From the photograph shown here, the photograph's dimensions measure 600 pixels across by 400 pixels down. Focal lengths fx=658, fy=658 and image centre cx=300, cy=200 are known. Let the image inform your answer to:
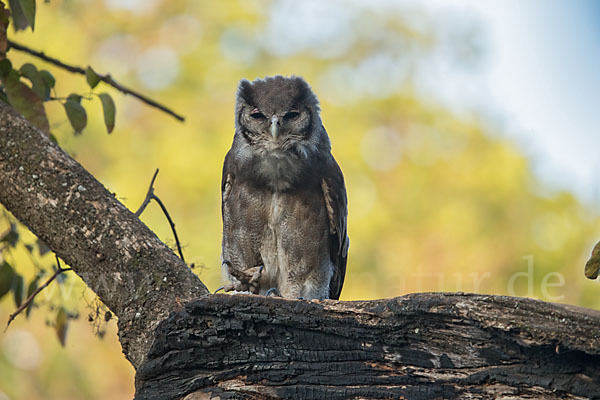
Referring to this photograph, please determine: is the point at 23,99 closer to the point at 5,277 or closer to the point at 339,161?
the point at 5,277

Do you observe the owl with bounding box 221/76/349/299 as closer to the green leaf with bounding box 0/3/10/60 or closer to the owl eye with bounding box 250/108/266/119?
the owl eye with bounding box 250/108/266/119

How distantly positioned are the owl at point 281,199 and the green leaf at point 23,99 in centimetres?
140

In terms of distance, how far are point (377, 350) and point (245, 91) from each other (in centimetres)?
277

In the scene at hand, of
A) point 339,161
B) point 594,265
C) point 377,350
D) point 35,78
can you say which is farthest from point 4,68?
point 339,161

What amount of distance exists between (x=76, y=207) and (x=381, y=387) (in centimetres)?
143

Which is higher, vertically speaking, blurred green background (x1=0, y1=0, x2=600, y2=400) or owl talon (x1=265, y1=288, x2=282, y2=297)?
blurred green background (x1=0, y1=0, x2=600, y2=400)

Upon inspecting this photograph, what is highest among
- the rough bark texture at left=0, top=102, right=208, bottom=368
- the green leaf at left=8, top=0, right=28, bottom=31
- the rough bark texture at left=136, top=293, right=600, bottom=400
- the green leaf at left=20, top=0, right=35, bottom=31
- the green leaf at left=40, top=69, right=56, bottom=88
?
the green leaf at left=8, top=0, right=28, bottom=31

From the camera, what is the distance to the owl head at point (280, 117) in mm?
4262

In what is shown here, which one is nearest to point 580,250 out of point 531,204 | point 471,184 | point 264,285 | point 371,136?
point 531,204

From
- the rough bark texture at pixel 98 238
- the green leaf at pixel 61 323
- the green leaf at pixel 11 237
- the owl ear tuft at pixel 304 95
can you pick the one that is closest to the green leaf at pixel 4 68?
the rough bark texture at pixel 98 238

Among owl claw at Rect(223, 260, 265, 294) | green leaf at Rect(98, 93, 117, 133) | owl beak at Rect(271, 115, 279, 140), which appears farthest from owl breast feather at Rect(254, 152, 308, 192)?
green leaf at Rect(98, 93, 117, 133)

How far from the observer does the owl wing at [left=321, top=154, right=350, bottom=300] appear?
4.33 meters

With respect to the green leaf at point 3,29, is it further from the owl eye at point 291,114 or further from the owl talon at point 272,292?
the owl talon at point 272,292

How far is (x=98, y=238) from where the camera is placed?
2605 mm
